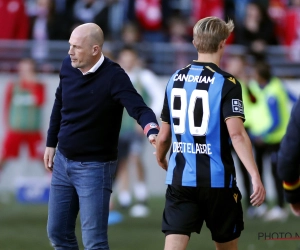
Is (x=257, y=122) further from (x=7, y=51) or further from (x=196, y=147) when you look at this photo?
(x=196, y=147)

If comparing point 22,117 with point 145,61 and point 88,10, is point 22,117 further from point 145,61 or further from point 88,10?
point 88,10

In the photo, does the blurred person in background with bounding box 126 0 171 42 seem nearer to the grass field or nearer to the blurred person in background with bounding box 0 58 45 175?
the blurred person in background with bounding box 0 58 45 175

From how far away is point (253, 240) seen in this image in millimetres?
10273

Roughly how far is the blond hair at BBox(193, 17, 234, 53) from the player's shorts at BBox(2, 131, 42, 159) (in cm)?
779

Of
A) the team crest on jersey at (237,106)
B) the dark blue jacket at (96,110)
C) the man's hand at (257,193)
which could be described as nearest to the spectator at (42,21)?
the dark blue jacket at (96,110)

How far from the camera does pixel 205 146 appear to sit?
6320 millimetres

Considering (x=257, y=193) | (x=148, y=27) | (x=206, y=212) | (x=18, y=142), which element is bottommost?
(x=206, y=212)

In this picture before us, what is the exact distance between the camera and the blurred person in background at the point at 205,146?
247 inches

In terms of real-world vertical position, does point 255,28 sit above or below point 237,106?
above

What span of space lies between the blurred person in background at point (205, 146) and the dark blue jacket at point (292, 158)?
1435 mm

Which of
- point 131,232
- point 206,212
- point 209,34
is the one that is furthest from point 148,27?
point 206,212

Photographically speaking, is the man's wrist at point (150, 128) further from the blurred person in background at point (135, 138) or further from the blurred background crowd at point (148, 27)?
the blurred background crowd at point (148, 27)

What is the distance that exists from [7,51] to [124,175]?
3.18m

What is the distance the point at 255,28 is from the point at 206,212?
1002cm
